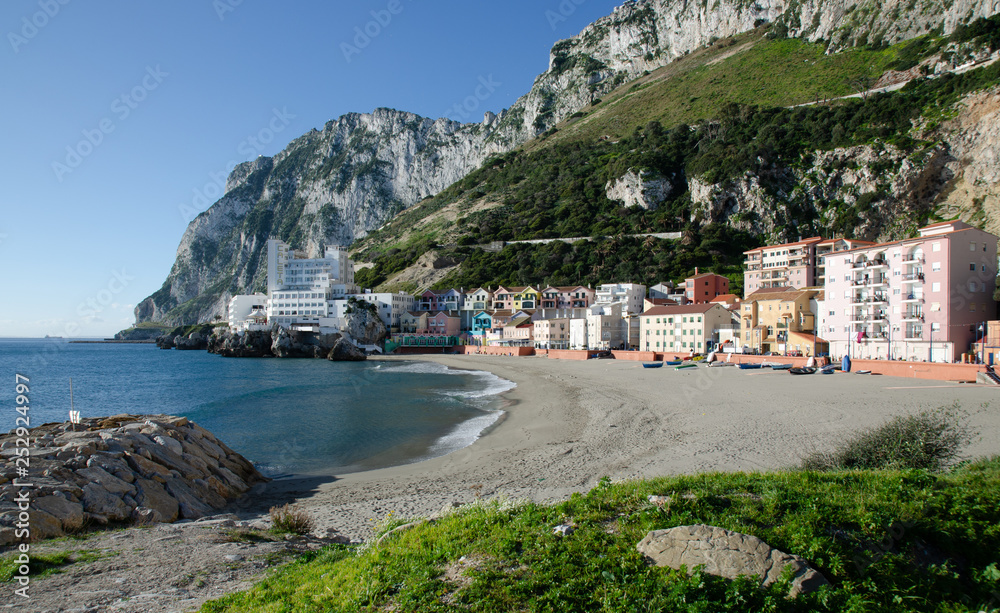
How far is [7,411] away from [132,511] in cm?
3213

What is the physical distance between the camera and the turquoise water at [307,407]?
20391 millimetres

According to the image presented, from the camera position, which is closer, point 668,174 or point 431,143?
point 668,174

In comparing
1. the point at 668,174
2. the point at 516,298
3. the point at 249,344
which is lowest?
the point at 249,344

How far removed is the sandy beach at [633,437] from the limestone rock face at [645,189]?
224 ft

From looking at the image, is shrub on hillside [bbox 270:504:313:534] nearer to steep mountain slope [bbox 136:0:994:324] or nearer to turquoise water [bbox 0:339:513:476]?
turquoise water [bbox 0:339:513:476]

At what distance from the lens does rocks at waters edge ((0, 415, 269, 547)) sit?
9.43m

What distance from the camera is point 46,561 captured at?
24.9ft

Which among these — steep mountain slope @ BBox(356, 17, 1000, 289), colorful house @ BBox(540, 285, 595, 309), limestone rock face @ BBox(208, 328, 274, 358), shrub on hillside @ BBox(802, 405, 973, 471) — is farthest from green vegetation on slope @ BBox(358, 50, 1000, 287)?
shrub on hillside @ BBox(802, 405, 973, 471)

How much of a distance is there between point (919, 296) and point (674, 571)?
45487mm

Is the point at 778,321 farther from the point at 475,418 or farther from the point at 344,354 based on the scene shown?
the point at 344,354

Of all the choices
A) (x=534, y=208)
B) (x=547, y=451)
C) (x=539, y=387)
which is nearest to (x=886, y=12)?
(x=534, y=208)

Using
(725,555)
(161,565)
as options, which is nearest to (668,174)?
(725,555)

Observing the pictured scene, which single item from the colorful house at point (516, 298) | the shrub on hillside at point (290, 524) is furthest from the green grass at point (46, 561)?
the colorful house at point (516, 298)

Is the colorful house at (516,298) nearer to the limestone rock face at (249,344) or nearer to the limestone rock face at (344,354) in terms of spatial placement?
the limestone rock face at (344,354)
